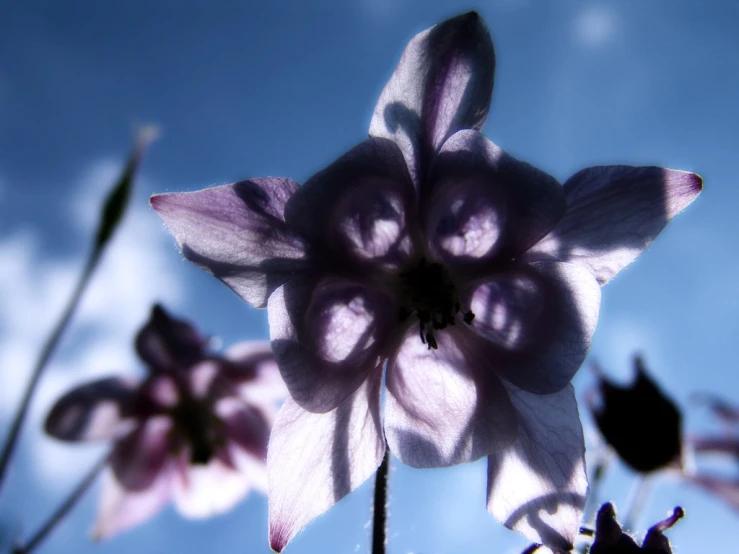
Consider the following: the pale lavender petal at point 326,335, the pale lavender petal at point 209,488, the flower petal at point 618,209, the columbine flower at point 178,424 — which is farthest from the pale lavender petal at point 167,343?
the flower petal at point 618,209

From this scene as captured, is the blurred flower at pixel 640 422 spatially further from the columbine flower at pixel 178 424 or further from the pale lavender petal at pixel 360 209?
the columbine flower at pixel 178 424

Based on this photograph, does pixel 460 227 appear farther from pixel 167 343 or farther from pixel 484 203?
pixel 167 343

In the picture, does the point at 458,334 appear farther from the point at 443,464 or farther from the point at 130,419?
the point at 130,419

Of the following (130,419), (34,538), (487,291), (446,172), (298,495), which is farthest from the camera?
(130,419)

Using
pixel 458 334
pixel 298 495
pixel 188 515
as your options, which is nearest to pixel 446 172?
pixel 458 334

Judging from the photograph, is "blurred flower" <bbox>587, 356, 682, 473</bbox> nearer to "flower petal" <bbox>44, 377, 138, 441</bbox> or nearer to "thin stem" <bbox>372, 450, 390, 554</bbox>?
"thin stem" <bbox>372, 450, 390, 554</bbox>

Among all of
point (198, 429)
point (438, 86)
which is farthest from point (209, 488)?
point (438, 86)

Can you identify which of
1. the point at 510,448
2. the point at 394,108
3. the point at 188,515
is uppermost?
the point at 394,108

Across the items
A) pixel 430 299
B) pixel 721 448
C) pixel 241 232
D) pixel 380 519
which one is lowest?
pixel 721 448
